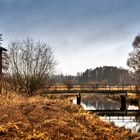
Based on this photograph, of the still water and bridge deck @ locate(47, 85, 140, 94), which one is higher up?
bridge deck @ locate(47, 85, 140, 94)

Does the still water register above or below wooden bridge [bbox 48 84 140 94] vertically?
below

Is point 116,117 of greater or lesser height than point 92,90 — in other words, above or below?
below

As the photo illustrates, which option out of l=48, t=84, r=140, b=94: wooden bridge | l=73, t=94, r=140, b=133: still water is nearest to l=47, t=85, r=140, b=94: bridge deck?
l=48, t=84, r=140, b=94: wooden bridge

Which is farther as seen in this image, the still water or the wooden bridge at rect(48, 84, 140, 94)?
Result: the wooden bridge at rect(48, 84, 140, 94)

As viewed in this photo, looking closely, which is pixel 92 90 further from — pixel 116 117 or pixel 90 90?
pixel 116 117

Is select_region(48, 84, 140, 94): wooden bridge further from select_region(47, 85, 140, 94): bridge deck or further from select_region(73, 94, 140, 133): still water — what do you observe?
select_region(73, 94, 140, 133): still water

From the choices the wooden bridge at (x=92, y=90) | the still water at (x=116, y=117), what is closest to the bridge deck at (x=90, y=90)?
the wooden bridge at (x=92, y=90)

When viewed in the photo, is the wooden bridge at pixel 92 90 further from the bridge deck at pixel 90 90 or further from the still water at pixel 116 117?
the still water at pixel 116 117

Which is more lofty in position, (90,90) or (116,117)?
(90,90)

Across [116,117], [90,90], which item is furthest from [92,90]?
[116,117]

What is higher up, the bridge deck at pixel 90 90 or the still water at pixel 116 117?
the bridge deck at pixel 90 90

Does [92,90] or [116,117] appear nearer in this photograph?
[116,117]

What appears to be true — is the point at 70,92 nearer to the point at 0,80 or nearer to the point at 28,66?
the point at 28,66

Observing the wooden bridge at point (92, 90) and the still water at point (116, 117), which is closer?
the still water at point (116, 117)
